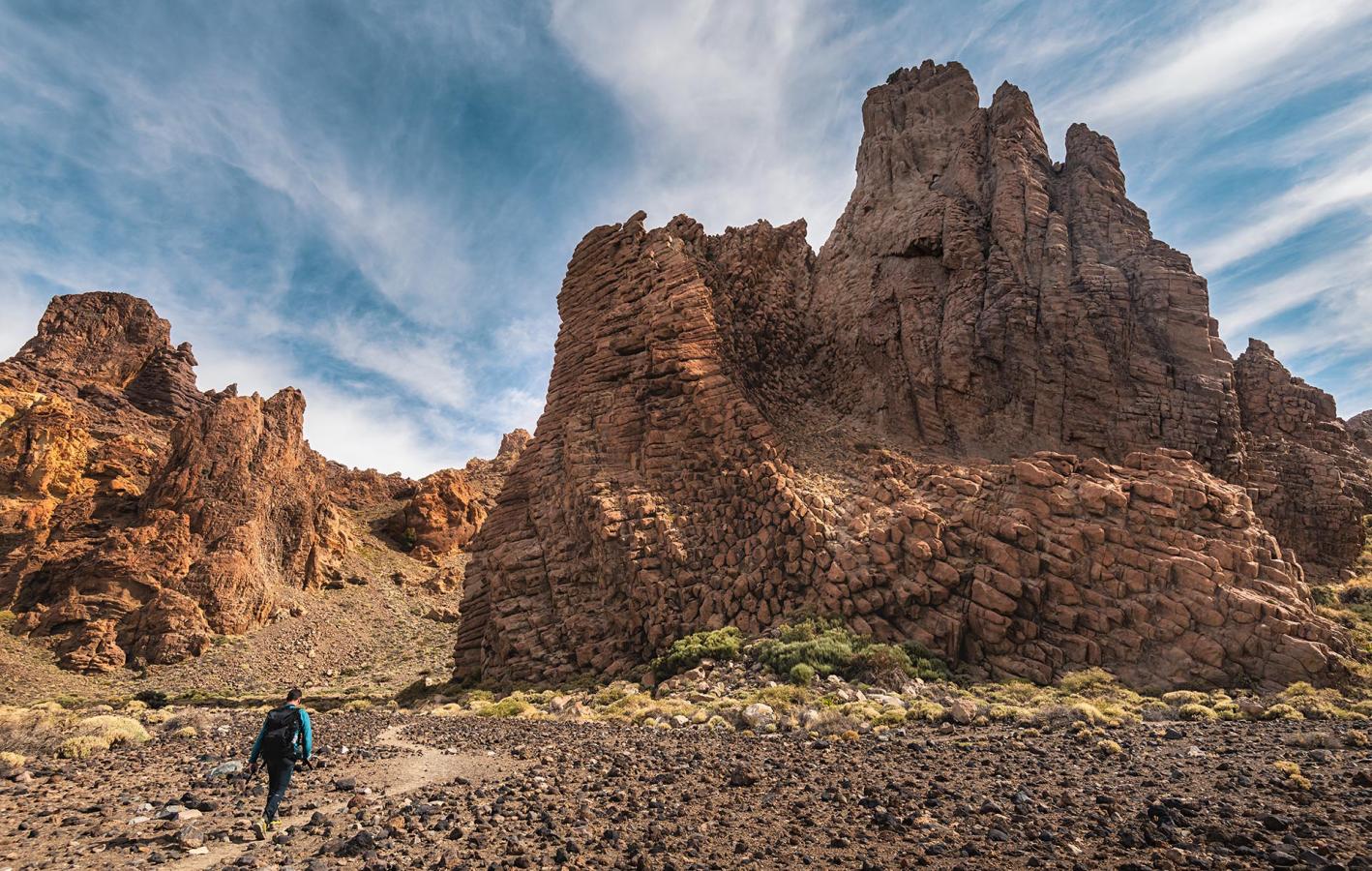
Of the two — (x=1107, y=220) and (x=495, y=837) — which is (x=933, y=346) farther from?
(x=495, y=837)

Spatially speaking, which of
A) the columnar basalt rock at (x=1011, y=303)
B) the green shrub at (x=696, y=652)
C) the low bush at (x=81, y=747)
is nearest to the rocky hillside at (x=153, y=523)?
the low bush at (x=81, y=747)

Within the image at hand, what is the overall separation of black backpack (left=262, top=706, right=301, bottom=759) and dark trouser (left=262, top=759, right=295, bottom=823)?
0.28 ft

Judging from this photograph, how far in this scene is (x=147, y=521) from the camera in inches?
1567

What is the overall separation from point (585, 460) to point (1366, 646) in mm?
25609

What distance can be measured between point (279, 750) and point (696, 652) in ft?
46.1

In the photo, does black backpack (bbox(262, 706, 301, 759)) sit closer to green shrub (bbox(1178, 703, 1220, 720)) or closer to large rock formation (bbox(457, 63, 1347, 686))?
large rock formation (bbox(457, 63, 1347, 686))

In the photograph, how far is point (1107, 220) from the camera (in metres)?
28.3

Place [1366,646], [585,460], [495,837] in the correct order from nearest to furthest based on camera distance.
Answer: [495,837] → [1366,646] → [585,460]

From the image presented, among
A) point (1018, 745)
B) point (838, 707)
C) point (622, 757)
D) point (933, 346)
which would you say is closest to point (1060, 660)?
point (838, 707)

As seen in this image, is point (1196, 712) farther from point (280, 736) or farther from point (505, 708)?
point (505, 708)

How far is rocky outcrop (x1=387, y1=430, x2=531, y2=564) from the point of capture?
6656cm

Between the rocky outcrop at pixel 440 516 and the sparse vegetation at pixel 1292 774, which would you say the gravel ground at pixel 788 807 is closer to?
the sparse vegetation at pixel 1292 774

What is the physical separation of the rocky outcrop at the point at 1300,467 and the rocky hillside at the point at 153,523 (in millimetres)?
55996

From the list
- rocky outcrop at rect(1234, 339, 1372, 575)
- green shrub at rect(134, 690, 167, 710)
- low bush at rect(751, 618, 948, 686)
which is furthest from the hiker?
rocky outcrop at rect(1234, 339, 1372, 575)
